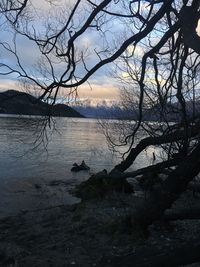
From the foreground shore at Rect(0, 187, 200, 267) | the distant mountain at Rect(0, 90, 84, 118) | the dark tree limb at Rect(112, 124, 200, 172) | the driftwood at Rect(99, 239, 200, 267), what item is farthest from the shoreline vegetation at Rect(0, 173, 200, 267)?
the driftwood at Rect(99, 239, 200, 267)

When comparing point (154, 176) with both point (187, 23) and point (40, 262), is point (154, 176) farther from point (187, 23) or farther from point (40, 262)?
point (187, 23)

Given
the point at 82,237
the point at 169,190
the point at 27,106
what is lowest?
the point at 82,237

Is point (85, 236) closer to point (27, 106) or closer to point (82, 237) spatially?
point (82, 237)

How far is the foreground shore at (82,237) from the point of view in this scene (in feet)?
27.7

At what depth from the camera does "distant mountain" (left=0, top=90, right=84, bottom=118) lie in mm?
9406

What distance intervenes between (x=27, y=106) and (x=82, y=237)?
3.23m

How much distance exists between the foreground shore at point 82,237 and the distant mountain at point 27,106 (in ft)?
8.90

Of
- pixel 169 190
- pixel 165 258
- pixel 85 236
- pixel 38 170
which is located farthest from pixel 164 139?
pixel 38 170

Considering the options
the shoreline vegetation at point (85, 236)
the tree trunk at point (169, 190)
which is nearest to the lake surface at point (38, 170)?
the shoreline vegetation at point (85, 236)

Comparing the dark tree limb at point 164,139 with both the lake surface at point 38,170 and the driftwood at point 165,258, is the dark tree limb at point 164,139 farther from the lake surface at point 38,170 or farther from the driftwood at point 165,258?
the driftwood at point 165,258

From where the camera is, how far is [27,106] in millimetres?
10539

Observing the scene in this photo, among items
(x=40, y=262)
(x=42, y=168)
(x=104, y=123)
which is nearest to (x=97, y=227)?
(x=40, y=262)

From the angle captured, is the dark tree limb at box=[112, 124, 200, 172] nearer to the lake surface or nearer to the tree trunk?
the tree trunk

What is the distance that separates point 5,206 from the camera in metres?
16.7
